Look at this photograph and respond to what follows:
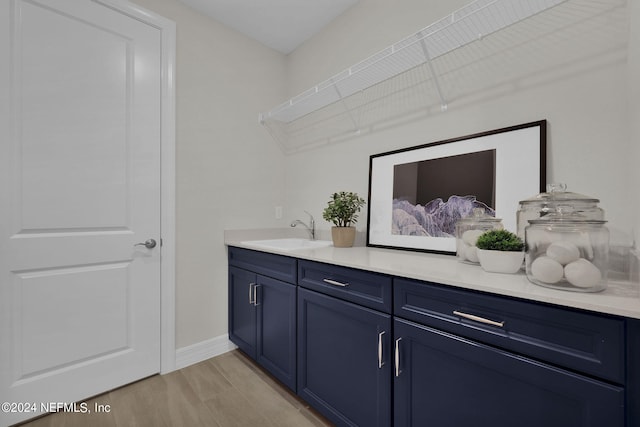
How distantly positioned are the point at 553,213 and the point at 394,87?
1.25 metres

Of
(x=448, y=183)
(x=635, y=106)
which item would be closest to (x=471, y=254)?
(x=448, y=183)

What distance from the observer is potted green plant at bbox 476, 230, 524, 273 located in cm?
104

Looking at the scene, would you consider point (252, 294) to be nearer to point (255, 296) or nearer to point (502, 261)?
point (255, 296)

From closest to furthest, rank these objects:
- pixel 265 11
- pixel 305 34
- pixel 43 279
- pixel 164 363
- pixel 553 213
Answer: pixel 553 213 < pixel 43 279 < pixel 164 363 < pixel 265 11 < pixel 305 34

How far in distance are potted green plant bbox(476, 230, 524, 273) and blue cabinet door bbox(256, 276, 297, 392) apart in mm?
991

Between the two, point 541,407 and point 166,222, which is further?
point 166,222

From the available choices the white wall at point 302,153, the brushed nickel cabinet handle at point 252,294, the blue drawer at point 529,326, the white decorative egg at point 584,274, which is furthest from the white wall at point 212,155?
the white decorative egg at point 584,274

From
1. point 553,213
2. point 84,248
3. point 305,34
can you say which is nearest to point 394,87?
point 305,34

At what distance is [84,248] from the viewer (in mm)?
1686

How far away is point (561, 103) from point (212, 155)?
2.14m

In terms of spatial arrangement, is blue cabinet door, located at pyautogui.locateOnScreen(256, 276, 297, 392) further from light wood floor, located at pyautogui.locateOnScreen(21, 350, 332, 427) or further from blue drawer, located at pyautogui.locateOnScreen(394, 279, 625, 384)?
blue drawer, located at pyautogui.locateOnScreen(394, 279, 625, 384)

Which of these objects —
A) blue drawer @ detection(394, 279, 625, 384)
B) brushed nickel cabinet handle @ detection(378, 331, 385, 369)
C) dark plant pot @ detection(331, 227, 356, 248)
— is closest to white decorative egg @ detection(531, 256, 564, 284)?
blue drawer @ detection(394, 279, 625, 384)

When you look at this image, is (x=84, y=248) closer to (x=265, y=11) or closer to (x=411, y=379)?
(x=411, y=379)

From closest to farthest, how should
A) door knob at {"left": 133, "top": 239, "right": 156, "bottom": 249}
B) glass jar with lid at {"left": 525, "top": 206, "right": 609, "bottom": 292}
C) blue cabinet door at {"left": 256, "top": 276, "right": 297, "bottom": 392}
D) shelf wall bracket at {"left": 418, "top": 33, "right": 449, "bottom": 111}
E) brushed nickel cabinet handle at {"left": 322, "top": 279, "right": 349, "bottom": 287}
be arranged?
1. glass jar with lid at {"left": 525, "top": 206, "right": 609, "bottom": 292}
2. brushed nickel cabinet handle at {"left": 322, "top": 279, "right": 349, "bottom": 287}
3. shelf wall bracket at {"left": 418, "top": 33, "right": 449, "bottom": 111}
4. blue cabinet door at {"left": 256, "top": 276, "right": 297, "bottom": 392}
5. door knob at {"left": 133, "top": 239, "right": 156, "bottom": 249}
